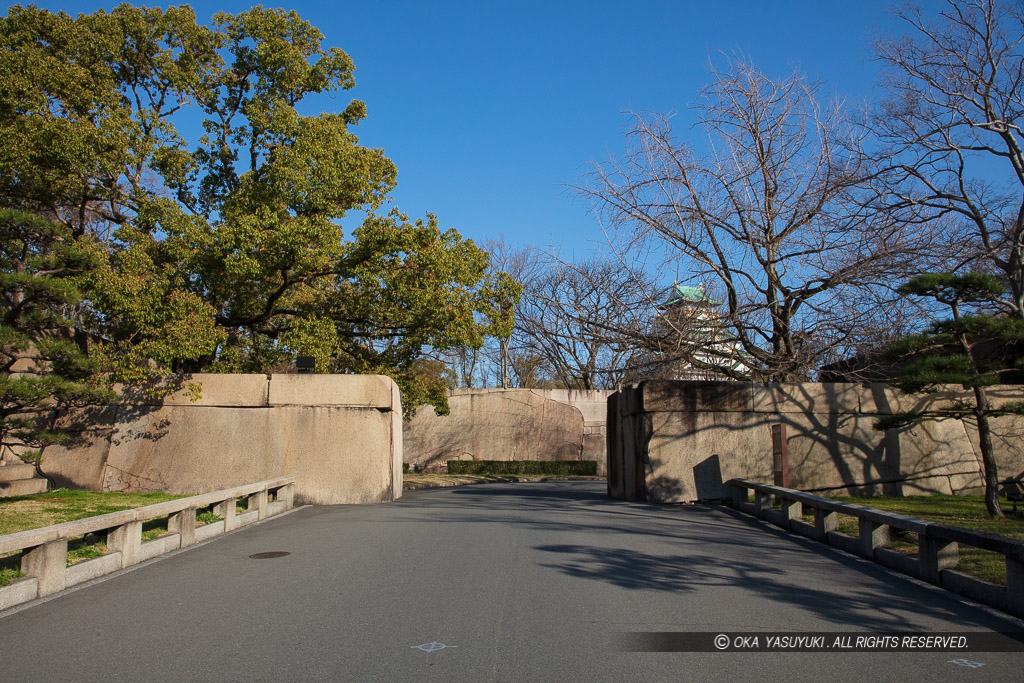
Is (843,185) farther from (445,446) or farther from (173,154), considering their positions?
(445,446)

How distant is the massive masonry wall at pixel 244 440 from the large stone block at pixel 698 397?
5.59 m

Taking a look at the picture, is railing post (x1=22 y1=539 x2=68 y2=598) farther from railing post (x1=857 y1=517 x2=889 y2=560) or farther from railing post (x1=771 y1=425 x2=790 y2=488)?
railing post (x1=771 y1=425 x2=790 y2=488)

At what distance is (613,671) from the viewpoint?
466 cm

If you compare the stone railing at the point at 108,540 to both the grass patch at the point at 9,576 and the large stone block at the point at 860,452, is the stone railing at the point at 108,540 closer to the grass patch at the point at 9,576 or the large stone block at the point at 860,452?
the grass patch at the point at 9,576

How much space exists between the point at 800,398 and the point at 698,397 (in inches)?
79.0

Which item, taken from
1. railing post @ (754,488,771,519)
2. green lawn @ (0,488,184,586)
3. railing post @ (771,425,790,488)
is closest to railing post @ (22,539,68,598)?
green lawn @ (0,488,184,586)

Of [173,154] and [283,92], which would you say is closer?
[173,154]

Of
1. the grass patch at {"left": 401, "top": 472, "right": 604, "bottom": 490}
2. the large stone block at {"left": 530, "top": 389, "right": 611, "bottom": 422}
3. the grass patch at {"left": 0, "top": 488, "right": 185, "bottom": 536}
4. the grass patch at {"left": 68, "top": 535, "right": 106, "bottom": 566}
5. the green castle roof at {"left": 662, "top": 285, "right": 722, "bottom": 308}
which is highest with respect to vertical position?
the green castle roof at {"left": 662, "top": 285, "right": 722, "bottom": 308}

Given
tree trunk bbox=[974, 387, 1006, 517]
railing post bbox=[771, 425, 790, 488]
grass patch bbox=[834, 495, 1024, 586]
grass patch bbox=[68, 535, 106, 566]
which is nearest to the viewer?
grass patch bbox=[834, 495, 1024, 586]

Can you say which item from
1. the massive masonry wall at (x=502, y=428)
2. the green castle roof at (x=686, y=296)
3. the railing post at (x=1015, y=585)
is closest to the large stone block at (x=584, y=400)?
the massive masonry wall at (x=502, y=428)

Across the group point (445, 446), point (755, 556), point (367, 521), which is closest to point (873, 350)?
point (755, 556)

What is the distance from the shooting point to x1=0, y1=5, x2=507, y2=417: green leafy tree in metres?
15.3

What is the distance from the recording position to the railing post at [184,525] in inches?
383

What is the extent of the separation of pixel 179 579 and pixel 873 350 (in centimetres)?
1296
